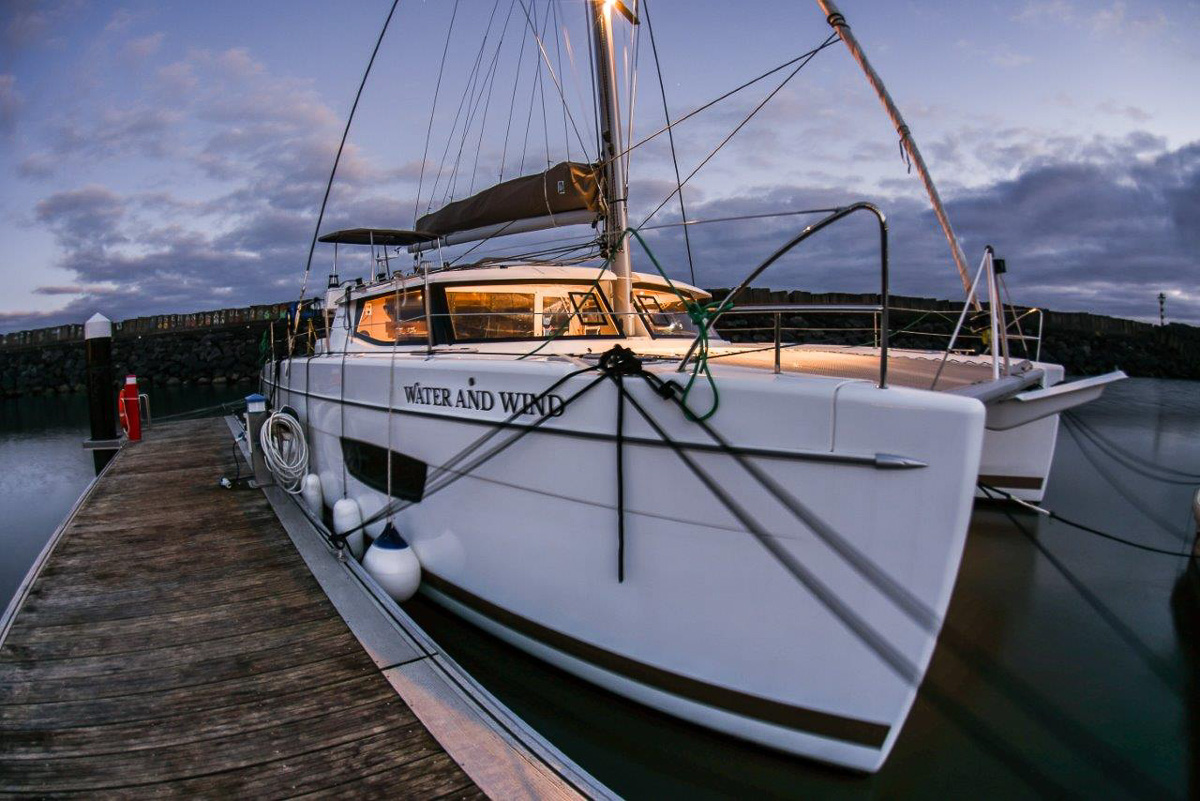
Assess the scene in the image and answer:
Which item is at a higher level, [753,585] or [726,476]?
[726,476]

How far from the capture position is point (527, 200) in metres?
6.31

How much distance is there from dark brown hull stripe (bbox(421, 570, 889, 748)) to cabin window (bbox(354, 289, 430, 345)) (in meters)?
2.48

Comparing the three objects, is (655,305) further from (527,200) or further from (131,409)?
(131,409)

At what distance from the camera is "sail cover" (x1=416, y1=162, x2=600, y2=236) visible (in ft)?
19.4

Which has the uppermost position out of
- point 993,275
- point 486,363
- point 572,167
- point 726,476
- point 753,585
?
point 572,167

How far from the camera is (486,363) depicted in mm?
3895

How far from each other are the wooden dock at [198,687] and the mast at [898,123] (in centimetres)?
422

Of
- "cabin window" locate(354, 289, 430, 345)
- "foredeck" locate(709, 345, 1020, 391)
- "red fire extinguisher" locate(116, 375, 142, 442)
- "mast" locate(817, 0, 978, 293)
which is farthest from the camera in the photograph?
"red fire extinguisher" locate(116, 375, 142, 442)

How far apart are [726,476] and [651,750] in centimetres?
156

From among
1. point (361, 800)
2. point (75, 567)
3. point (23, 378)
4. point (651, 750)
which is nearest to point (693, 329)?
point (651, 750)

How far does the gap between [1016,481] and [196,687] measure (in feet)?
26.1

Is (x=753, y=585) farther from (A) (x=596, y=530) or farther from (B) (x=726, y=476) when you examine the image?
(A) (x=596, y=530)

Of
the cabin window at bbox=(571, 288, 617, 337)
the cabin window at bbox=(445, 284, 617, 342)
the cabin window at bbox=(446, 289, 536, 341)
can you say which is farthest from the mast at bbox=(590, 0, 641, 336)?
the cabin window at bbox=(446, 289, 536, 341)

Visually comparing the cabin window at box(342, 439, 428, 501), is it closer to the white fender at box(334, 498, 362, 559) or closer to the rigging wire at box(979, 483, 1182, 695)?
the white fender at box(334, 498, 362, 559)
